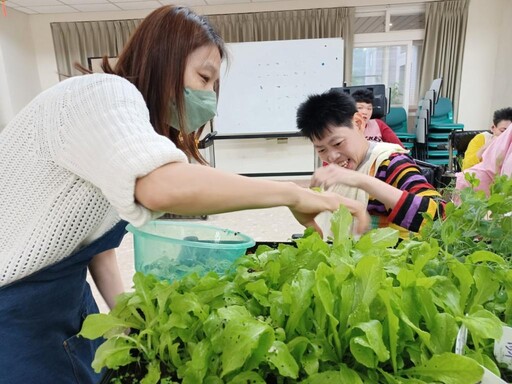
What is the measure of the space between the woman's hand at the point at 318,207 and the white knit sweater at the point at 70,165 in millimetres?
202

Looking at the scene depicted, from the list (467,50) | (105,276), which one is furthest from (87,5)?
(467,50)

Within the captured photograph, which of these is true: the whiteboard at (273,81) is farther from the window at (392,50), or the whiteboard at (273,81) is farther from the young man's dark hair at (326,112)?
the young man's dark hair at (326,112)

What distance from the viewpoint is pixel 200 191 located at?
481 mm

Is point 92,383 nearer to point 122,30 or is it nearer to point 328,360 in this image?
point 328,360

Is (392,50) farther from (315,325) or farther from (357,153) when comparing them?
(315,325)

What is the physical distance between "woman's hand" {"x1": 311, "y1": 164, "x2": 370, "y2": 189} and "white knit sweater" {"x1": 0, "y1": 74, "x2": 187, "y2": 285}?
0.45 metres

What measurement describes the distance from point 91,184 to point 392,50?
5.31m

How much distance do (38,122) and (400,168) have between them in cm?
109

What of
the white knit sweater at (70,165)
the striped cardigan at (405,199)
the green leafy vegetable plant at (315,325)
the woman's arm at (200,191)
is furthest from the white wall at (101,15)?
the green leafy vegetable plant at (315,325)

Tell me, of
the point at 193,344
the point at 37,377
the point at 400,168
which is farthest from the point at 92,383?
the point at 400,168

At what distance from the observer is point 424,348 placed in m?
0.37

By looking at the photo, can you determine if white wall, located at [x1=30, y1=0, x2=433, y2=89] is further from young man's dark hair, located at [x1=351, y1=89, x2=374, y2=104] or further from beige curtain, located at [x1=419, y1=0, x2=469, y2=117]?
young man's dark hair, located at [x1=351, y1=89, x2=374, y2=104]

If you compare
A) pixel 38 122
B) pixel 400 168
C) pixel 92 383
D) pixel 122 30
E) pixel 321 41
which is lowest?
pixel 92 383

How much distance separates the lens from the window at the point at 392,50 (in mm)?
4855
